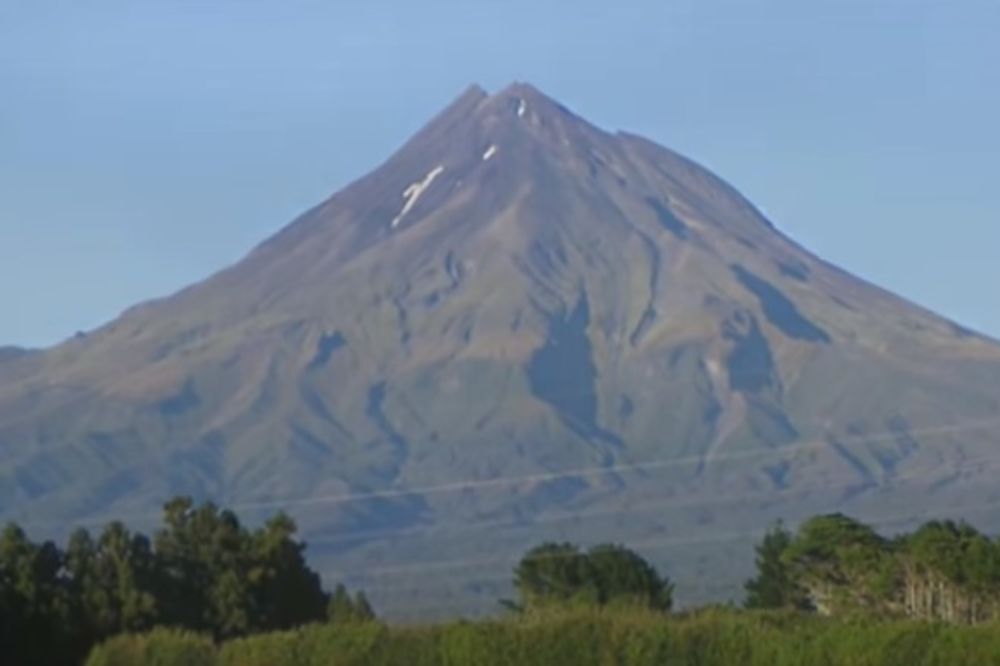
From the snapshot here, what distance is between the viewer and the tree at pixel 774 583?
218 ft

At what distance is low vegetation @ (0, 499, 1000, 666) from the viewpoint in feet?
138

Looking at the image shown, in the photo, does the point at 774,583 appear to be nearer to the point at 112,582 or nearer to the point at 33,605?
the point at 112,582

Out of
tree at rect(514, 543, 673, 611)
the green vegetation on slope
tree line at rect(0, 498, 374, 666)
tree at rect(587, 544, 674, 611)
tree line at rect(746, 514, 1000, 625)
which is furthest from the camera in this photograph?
tree at rect(514, 543, 673, 611)

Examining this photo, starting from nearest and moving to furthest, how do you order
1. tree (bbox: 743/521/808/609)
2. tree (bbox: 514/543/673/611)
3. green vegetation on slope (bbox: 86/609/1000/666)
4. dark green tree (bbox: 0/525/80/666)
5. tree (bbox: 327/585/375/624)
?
green vegetation on slope (bbox: 86/609/1000/666) → dark green tree (bbox: 0/525/80/666) → tree (bbox: 327/585/375/624) → tree (bbox: 514/543/673/611) → tree (bbox: 743/521/808/609)

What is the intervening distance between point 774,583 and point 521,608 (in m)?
11.3

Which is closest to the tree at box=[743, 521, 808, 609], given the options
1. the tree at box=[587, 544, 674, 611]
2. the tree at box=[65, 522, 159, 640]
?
the tree at box=[587, 544, 674, 611]

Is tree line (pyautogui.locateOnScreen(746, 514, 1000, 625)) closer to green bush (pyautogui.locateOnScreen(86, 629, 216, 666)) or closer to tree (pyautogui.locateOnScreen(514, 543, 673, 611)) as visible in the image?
tree (pyautogui.locateOnScreen(514, 543, 673, 611))

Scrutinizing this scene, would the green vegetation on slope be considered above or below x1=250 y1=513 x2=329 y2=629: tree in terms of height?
below

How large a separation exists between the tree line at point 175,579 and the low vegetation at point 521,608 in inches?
1.8

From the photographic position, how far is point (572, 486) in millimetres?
195375

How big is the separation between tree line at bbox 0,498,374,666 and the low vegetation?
A: 0.15 ft

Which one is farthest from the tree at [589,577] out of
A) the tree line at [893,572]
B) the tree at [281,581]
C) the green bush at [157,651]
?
the green bush at [157,651]

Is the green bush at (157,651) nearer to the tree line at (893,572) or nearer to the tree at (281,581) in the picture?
the tree at (281,581)

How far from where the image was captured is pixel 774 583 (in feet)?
228
